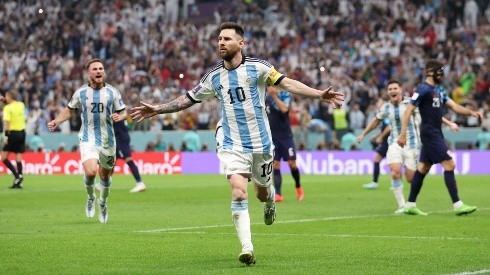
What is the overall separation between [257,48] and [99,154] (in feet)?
86.0

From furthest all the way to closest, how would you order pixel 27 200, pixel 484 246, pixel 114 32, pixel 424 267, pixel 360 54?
1. pixel 114 32
2. pixel 360 54
3. pixel 27 200
4. pixel 484 246
5. pixel 424 267

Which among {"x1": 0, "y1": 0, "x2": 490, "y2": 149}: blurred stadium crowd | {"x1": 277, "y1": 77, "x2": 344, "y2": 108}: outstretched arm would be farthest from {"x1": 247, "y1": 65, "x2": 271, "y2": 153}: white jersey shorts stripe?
{"x1": 0, "y1": 0, "x2": 490, "y2": 149}: blurred stadium crowd

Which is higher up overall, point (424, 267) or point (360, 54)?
point (360, 54)

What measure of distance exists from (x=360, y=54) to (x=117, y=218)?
23670mm

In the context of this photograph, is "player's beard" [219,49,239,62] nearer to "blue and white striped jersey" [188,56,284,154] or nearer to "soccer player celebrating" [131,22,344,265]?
"soccer player celebrating" [131,22,344,265]

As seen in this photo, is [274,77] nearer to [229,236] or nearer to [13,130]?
[229,236]

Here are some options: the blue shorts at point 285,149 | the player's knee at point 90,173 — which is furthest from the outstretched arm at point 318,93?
the blue shorts at point 285,149

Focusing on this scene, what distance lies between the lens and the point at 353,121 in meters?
35.8

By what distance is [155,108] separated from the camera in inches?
443

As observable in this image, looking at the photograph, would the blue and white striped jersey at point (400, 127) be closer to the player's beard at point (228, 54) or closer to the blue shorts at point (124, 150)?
the blue shorts at point (124, 150)

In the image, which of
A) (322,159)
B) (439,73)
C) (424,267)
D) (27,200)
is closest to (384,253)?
(424,267)

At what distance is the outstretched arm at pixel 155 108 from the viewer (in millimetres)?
11203

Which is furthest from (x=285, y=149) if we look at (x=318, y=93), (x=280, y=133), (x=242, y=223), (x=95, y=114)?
(x=242, y=223)

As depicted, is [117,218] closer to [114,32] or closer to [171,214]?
[171,214]
